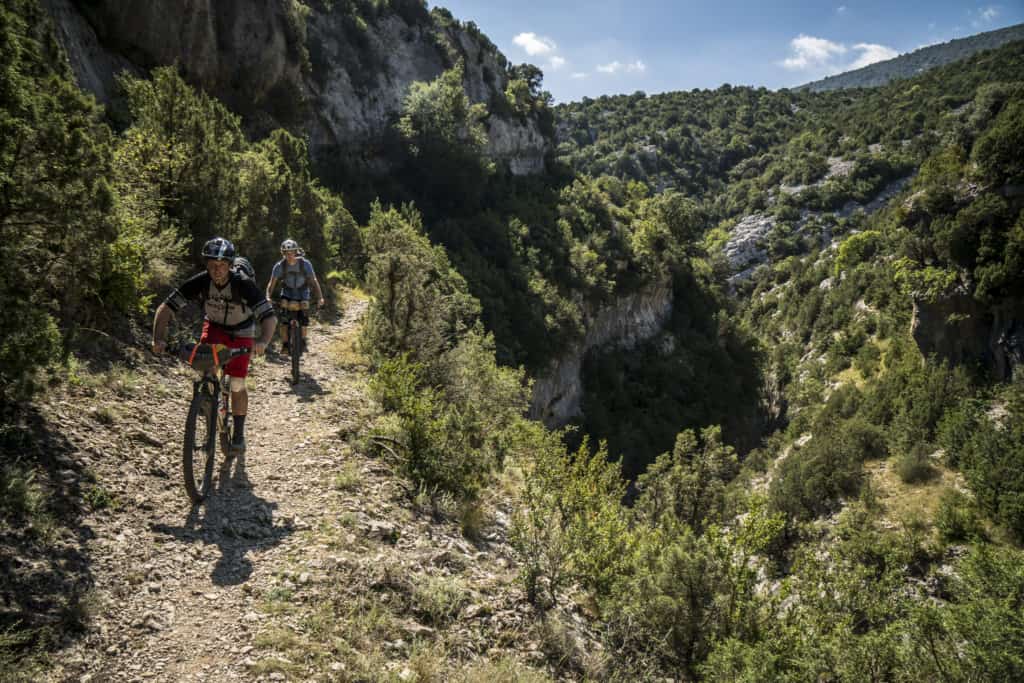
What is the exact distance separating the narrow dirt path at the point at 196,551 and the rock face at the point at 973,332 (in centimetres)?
2521

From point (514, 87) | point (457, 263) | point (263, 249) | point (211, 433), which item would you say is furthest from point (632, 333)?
point (211, 433)

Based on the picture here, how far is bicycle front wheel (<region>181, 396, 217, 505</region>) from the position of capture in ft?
14.7

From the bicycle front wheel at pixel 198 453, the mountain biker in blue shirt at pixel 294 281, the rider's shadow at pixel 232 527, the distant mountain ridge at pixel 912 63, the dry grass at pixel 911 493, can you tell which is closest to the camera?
the rider's shadow at pixel 232 527

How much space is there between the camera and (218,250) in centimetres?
452

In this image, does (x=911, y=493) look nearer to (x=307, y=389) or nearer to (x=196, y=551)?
(x=307, y=389)

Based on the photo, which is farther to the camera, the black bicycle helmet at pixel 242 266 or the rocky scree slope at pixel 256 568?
the black bicycle helmet at pixel 242 266

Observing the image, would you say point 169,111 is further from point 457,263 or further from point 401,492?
point 457,263

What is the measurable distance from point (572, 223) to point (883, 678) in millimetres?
40689

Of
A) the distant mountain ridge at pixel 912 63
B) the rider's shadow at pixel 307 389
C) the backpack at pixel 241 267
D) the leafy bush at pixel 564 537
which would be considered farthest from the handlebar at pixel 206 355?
the distant mountain ridge at pixel 912 63

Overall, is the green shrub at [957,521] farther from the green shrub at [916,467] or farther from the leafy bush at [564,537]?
the leafy bush at [564,537]

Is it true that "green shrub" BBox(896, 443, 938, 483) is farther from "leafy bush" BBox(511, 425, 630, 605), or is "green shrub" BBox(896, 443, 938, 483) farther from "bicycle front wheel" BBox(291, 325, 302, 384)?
"bicycle front wheel" BBox(291, 325, 302, 384)

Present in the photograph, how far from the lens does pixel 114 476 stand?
4.49 meters

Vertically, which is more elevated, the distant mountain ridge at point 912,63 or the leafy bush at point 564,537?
the distant mountain ridge at point 912,63

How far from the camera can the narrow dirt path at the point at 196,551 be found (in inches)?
125
